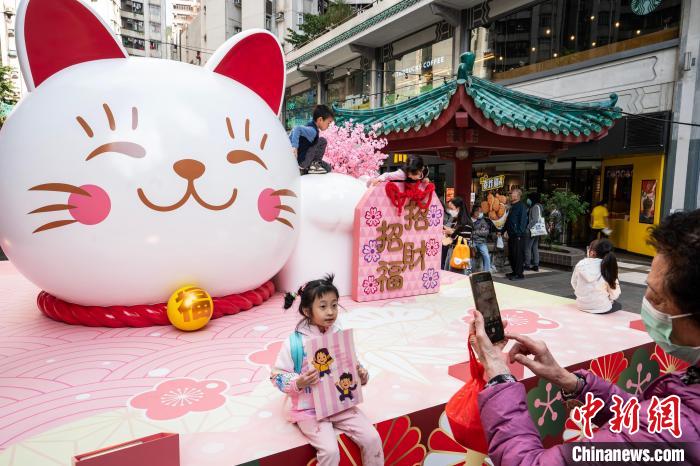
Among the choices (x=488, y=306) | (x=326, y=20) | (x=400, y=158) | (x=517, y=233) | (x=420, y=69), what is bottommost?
(x=517, y=233)

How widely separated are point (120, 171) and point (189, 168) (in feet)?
1.63

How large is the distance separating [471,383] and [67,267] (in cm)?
326

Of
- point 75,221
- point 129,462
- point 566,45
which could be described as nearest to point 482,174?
point 566,45

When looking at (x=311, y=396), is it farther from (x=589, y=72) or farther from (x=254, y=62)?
(x=589, y=72)

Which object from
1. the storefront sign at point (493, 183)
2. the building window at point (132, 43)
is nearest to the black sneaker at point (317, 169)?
the storefront sign at point (493, 183)

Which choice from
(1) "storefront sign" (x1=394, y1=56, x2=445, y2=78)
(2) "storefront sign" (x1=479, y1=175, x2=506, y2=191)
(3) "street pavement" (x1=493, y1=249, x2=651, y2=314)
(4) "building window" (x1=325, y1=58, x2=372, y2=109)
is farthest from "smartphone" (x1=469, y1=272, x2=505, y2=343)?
(4) "building window" (x1=325, y1=58, x2=372, y2=109)

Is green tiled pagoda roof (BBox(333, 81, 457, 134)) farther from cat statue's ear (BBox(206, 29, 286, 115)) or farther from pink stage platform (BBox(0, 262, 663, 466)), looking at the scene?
pink stage platform (BBox(0, 262, 663, 466))

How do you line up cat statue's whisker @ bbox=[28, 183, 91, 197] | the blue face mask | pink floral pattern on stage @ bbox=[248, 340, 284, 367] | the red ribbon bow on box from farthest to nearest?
the red ribbon bow on box < cat statue's whisker @ bbox=[28, 183, 91, 197] < pink floral pattern on stage @ bbox=[248, 340, 284, 367] < the blue face mask

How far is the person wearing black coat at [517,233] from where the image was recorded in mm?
8617

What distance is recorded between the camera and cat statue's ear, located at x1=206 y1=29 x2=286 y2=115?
418cm

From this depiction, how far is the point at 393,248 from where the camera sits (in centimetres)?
517

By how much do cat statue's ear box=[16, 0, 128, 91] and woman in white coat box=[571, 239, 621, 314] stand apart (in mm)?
5070

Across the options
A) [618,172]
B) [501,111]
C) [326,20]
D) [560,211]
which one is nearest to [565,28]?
[618,172]

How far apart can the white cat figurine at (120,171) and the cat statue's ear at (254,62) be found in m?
0.29
